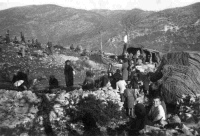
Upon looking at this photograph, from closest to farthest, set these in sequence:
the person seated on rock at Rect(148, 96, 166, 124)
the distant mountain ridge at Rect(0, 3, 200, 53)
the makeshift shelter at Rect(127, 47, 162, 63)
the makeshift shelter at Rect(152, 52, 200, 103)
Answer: the person seated on rock at Rect(148, 96, 166, 124) < the makeshift shelter at Rect(152, 52, 200, 103) < the makeshift shelter at Rect(127, 47, 162, 63) < the distant mountain ridge at Rect(0, 3, 200, 53)

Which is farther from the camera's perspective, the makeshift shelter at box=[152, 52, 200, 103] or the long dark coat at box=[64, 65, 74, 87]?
the long dark coat at box=[64, 65, 74, 87]

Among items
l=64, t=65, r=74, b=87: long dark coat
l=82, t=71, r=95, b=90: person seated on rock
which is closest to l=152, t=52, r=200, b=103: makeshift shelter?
l=82, t=71, r=95, b=90: person seated on rock

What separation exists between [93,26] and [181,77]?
195 feet

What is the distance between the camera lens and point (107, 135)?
533cm

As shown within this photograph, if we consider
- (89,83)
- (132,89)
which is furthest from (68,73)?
(132,89)

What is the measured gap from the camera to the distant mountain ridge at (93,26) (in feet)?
136

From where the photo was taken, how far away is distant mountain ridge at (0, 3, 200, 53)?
41.4 m

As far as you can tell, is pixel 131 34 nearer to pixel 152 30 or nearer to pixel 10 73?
pixel 152 30

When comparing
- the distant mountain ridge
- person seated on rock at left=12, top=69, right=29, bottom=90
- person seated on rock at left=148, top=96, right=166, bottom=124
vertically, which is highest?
the distant mountain ridge

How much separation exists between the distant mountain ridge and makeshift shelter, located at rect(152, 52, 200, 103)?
25.4 m

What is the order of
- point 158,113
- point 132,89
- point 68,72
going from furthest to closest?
1. point 68,72
2. point 132,89
3. point 158,113

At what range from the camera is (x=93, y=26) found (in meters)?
65.0

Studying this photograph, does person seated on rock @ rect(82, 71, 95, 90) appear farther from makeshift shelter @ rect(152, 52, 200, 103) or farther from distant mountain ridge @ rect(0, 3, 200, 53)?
distant mountain ridge @ rect(0, 3, 200, 53)

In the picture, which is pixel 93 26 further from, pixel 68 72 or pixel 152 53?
pixel 68 72
